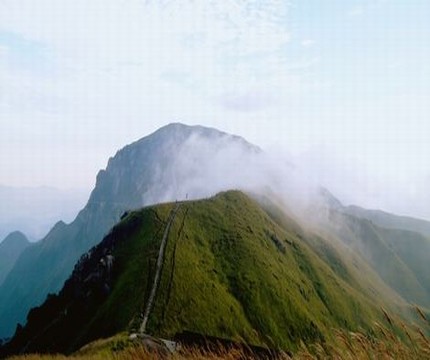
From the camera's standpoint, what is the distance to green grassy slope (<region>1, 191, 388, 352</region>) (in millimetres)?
110250

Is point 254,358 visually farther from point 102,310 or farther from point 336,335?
point 102,310

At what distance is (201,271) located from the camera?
133m

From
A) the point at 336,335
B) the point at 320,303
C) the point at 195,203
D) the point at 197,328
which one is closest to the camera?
the point at 336,335

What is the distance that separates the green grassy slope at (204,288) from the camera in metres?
110

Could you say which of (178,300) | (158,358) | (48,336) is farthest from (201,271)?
(158,358)

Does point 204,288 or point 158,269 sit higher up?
point 158,269

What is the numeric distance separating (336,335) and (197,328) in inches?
4114

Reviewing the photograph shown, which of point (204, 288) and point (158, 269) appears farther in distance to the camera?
point (204, 288)

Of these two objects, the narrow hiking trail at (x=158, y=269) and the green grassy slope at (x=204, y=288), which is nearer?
the narrow hiking trail at (x=158, y=269)

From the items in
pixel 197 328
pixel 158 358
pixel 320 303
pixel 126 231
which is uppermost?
pixel 158 358

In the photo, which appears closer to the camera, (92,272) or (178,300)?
(178,300)

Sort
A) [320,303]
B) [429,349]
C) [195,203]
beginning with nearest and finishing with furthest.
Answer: [429,349] → [320,303] → [195,203]

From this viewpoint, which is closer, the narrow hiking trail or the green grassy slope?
the narrow hiking trail

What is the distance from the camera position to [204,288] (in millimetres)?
125125
